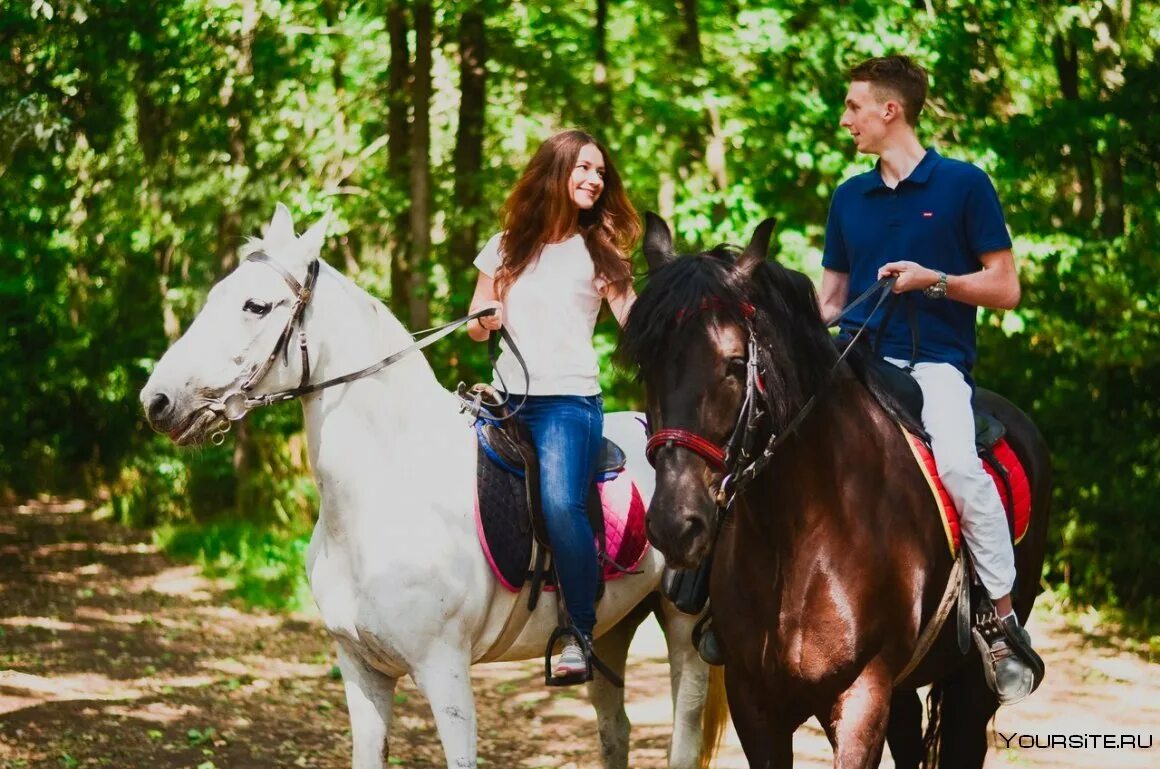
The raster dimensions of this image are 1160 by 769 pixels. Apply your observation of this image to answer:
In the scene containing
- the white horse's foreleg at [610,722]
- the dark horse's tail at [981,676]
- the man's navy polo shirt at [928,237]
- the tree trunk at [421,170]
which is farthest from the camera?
the tree trunk at [421,170]

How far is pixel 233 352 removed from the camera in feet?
14.2

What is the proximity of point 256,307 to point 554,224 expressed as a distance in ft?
4.12

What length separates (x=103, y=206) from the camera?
15.7 metres

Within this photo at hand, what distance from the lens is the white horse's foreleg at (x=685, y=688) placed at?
17.3 feet

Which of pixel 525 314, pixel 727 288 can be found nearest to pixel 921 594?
pixel 727 288

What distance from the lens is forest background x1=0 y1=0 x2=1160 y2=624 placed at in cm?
1068

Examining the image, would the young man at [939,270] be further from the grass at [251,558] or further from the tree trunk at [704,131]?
the grass at [251,558]

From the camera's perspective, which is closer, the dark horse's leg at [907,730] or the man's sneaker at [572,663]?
the man's sneaker at [572,663]

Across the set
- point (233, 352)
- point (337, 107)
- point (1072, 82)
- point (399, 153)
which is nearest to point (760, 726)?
point (233, 352)

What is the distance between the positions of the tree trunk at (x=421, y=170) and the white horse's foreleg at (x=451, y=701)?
8.88m

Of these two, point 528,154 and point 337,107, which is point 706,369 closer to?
point 337,107

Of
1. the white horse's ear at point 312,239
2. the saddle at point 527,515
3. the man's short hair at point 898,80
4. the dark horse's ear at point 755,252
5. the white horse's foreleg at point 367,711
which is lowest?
the white horse's foreleg at point 367,711

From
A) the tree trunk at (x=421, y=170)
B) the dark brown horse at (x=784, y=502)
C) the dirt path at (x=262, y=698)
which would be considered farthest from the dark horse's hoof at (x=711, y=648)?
the tree trunk at (x=421, y=170)

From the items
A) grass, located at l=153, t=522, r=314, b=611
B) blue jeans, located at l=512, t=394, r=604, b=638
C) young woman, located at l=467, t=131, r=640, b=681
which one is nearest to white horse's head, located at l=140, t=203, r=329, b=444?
young woman, located at l=467, t=131, r=640, b=681
